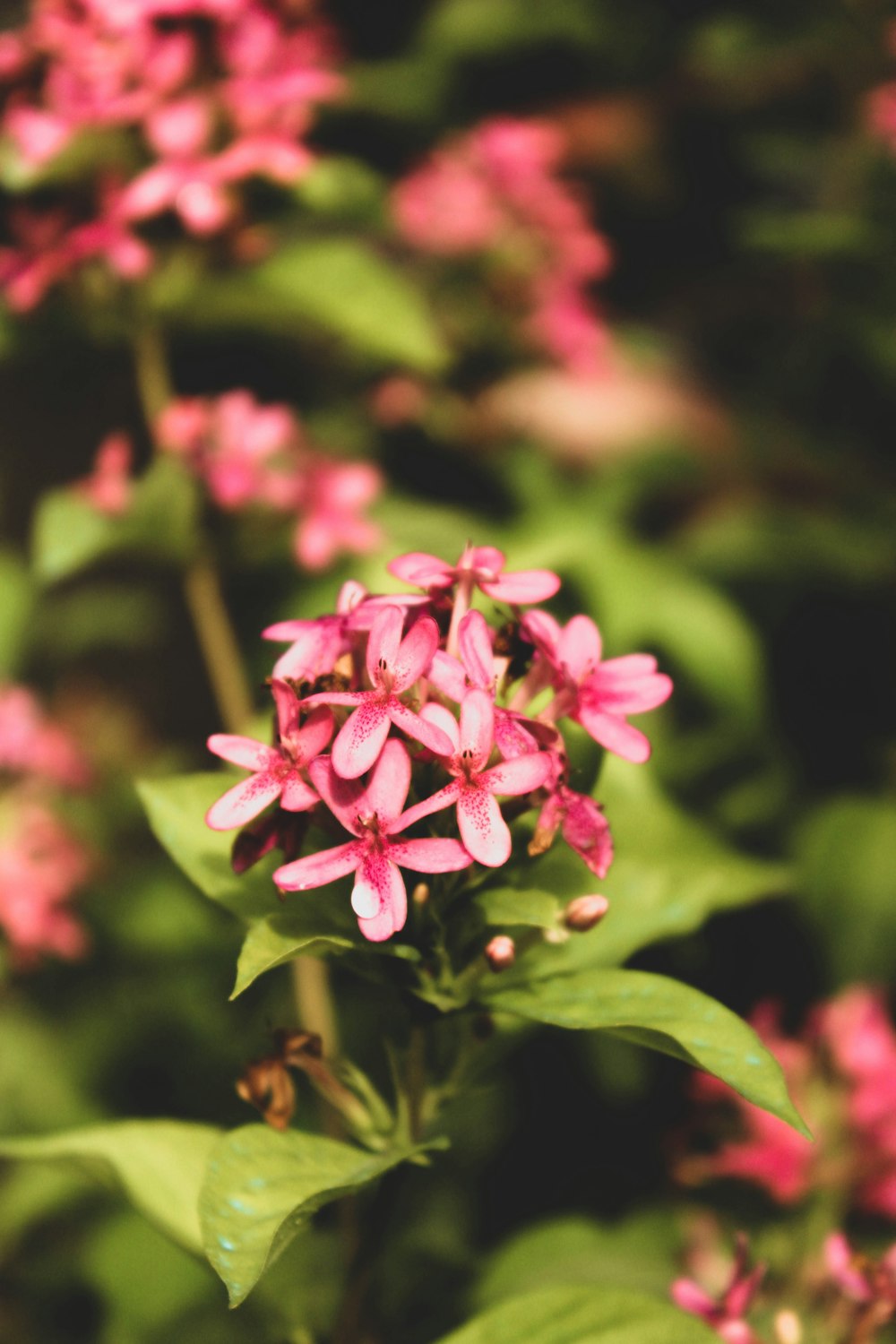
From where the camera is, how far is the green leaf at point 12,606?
4.09 feet

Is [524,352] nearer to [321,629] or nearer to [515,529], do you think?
[515,529]

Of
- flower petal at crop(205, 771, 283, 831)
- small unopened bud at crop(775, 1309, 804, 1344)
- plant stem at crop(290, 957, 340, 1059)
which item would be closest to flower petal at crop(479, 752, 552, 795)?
flower petal at crop(205, 771, 283, 831)

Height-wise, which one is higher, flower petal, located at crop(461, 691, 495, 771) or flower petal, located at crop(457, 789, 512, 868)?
flower petal, located at crop(461, 691, 495, 771)

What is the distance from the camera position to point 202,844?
0.69 metres

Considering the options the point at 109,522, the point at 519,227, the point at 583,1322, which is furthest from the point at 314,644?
the point at 519,227

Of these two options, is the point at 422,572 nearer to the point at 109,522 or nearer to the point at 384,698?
the point at 384,698

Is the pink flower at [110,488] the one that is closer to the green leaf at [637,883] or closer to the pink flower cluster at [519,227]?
the green leaf at [637,883]

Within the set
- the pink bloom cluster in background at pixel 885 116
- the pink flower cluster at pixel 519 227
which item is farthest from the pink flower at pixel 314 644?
the pink bloom cluster in background at pixel 885 116

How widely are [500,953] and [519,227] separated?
1.25 metres

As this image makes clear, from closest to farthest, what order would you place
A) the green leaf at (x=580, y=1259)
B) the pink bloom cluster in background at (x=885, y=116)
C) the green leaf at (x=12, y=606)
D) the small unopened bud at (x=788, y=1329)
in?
the small unopened bud at (x=788, y=1329), the green leaf at (x=580, y=1259), the green leaf at (x=12, y=606), the pink bloom cluster in background at (x=885, y=116)

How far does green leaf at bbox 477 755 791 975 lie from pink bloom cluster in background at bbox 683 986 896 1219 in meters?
0.19

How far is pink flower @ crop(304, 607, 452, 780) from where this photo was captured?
1.79 feet

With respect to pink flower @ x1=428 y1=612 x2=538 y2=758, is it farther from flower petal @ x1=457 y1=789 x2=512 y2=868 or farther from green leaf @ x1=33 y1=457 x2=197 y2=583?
green leaf @ x1=33 y1=457 x2=197 y2=583

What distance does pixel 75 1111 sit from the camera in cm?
142
